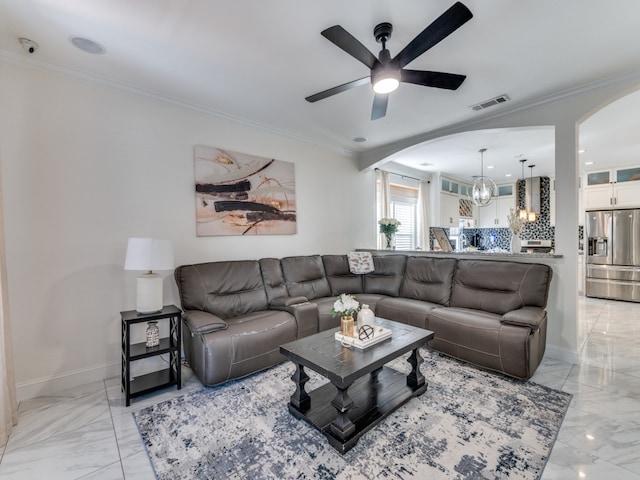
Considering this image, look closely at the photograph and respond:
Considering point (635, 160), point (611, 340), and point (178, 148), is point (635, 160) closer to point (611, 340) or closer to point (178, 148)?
point (611, 340)

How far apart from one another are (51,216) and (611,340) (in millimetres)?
6229

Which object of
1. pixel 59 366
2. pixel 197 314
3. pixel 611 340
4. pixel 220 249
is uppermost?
pixel 220 249

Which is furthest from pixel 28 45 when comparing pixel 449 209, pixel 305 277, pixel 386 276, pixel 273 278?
pixel 449 209

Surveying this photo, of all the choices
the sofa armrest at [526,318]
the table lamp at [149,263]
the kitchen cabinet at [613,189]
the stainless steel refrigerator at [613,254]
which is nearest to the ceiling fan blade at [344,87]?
the table lamp at [149,263]

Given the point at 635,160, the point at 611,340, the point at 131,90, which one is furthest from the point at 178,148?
the point at 635,160

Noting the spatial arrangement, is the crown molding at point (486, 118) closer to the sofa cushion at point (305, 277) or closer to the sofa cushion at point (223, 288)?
the sofa cushion at point (305, 277)

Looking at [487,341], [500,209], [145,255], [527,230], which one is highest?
[500,209]

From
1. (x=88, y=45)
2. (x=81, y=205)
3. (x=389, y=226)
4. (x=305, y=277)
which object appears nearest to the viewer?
(x=88, y=45)

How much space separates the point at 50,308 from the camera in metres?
2.45

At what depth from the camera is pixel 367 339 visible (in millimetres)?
2156

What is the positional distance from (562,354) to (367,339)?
7.99ft

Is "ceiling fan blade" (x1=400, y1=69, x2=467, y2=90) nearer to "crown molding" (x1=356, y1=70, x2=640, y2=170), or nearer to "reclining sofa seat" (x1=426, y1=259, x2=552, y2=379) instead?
"crown molding" (x1=356, y1=70, x2=640, y2=170)

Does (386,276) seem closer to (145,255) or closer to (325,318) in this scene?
(325,318)

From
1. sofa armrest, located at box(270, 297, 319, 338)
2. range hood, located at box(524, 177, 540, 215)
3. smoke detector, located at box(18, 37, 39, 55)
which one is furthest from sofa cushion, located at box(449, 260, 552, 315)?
range hood, located at box(524, 177, 540, 215)
